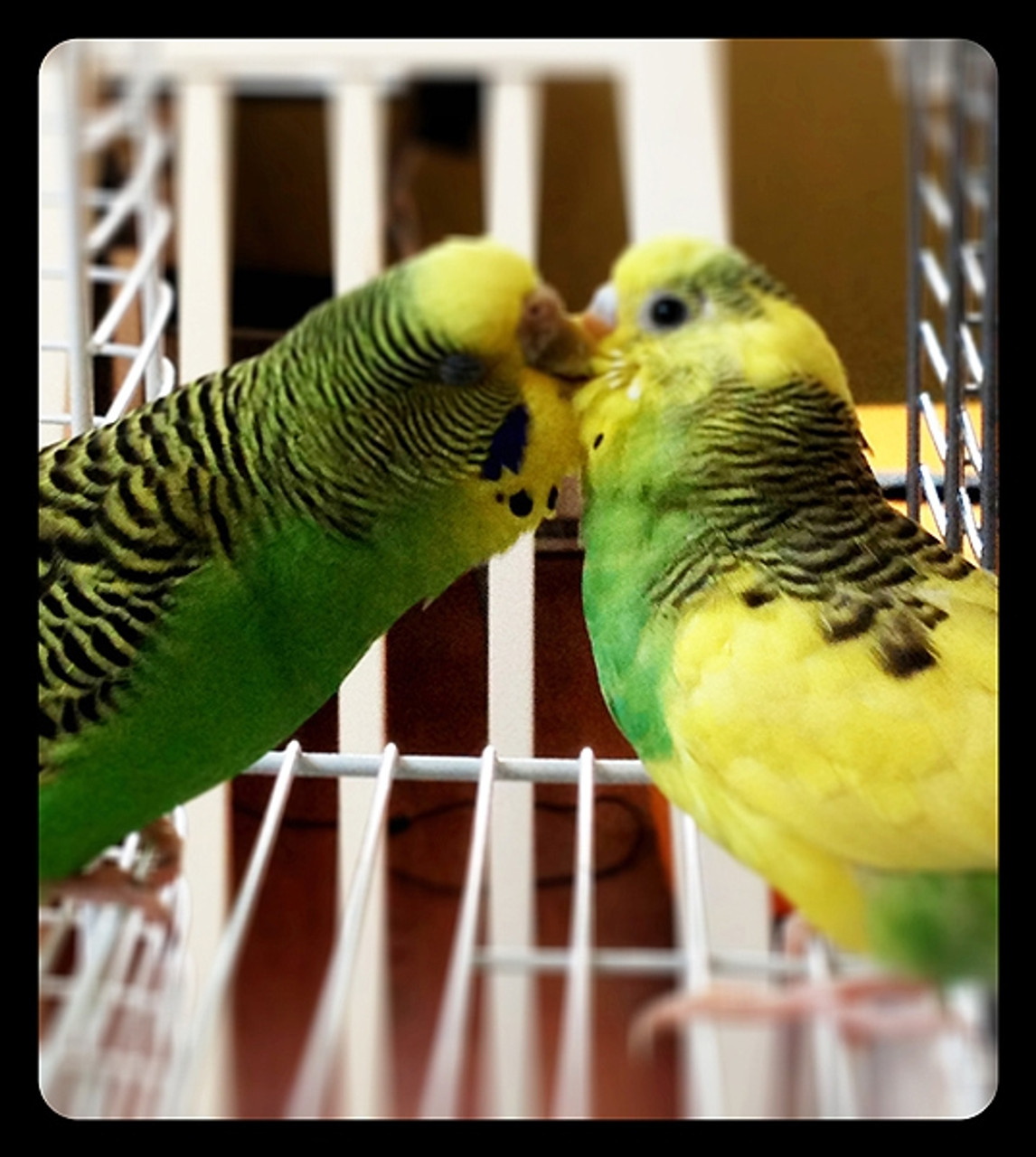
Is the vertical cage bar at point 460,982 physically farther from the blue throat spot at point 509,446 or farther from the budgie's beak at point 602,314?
the budgie's beak at point 602,314

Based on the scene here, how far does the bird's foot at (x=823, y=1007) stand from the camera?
3.39 feet

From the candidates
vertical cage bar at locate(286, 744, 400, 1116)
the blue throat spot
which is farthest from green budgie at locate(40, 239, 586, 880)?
vertical cage bar at locate(286, 744, 400, 1116)

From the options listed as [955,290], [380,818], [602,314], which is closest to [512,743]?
[380,818]

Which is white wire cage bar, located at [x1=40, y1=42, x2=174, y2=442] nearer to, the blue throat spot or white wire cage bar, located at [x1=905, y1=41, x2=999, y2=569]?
the blue throat spot

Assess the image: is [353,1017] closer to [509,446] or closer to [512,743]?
[512,743]

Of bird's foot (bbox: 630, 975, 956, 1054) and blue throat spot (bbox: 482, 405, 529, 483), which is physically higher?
blue throat spot (bbox: 482, 405, 529, 483)

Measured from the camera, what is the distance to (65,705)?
3.66 ft

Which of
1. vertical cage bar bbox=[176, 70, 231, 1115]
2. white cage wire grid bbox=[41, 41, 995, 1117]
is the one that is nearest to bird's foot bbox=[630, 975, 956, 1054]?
white cage wire grid bbox=[41, 41, 995, 1117]

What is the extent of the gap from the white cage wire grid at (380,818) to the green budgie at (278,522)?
0.14ft

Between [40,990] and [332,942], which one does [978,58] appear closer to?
[332,942]

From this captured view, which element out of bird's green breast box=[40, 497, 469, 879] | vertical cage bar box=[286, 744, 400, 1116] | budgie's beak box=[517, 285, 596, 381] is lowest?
vertical cage bar box=[286, 744, 400, 1116]

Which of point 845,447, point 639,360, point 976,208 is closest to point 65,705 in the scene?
point 639,360

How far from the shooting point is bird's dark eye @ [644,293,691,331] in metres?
1.10

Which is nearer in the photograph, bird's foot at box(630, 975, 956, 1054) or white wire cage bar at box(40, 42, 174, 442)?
bird's foot at box(630, 975, 956, 1054)
